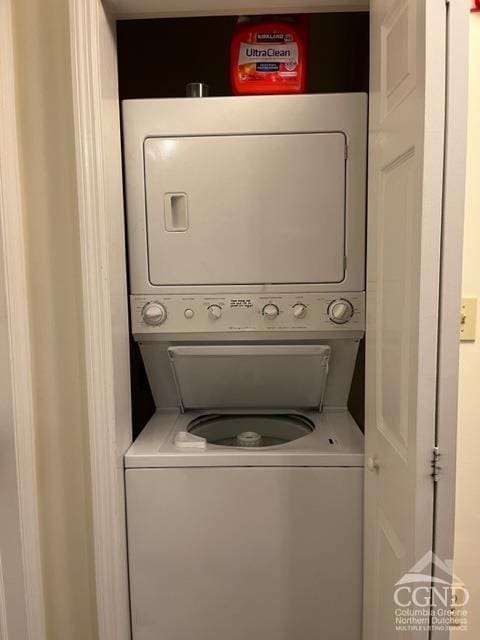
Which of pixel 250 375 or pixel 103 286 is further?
pixel 250 375

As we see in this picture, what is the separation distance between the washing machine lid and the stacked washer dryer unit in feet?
0.05

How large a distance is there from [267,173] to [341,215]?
0.28 m

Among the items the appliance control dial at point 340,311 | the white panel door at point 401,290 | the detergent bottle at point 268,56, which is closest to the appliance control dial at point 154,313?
the appliance control dial at point 340,311

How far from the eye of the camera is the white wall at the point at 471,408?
1.58 m

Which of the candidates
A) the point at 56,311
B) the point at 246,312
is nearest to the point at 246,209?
the point at 246,312

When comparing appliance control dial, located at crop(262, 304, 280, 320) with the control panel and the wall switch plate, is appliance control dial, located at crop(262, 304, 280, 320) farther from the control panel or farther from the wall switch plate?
the wall switch plate

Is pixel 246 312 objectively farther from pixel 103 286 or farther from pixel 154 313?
pixel 103 286

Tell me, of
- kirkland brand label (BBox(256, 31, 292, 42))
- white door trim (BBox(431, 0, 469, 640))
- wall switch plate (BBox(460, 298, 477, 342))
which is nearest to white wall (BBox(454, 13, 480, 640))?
wall switch plate (BBox(460, 298, 477, 342))

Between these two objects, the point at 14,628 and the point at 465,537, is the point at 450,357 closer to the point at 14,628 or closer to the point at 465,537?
the point at 465,537

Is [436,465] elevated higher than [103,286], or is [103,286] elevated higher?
[103,286]

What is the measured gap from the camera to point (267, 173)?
1.57m

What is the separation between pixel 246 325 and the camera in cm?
164

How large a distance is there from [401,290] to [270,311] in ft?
1.96

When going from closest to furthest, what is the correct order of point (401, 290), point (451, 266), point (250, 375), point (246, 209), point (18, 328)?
point (451, 266), point (401, 290), point (18, 328), point (246, 209), point (250, 375)
